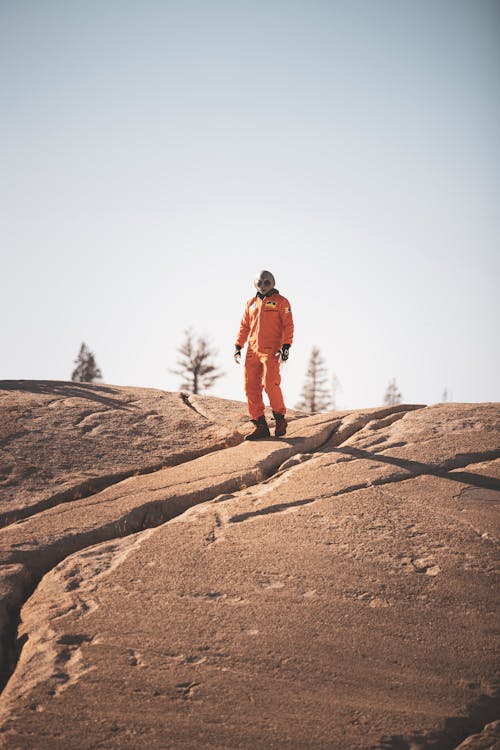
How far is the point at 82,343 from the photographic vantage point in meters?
39.8

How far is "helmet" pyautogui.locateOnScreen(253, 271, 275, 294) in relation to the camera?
A: 8641 millimetres

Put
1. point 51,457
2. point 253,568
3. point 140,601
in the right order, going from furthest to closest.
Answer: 1. point 51,457
2. point 253,568
3. point 140,601

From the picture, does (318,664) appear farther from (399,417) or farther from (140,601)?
(399,417)

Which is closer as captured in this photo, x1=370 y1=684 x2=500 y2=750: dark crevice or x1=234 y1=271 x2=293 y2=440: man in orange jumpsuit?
x1=370 y1=684 x2=500 y2=750: dark crevice

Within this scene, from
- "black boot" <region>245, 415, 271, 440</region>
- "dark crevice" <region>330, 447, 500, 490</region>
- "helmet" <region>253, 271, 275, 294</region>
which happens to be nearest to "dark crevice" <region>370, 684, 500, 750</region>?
"dark crevice" <region>330, 447, 500, 490</region>

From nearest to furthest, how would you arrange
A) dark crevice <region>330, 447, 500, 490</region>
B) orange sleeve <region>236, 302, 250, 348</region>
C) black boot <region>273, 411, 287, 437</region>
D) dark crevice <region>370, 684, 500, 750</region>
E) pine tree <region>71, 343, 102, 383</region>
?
dark crevice <region>370, 684, 500, 750</region> → dark crevice <region>330, 447, 500, 490</region> → black boot <region>273, 411, 287, 437</region> → orange sleeve <region>236, 302, 250, 348</region> → pine tree <region>71, 343, 102, 383</region>

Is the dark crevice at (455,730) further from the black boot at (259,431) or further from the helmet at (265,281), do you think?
the helmet at (265,281)

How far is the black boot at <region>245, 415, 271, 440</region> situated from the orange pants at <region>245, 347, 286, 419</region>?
8 cm

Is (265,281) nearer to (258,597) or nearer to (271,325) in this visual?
(271,325)

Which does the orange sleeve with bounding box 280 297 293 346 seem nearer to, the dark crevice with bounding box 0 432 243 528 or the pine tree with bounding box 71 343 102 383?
the dark crevice with bounding box 0 432 243 528

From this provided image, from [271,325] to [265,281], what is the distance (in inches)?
26.1

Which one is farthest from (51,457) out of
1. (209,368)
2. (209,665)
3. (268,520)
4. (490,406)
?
(209,368)

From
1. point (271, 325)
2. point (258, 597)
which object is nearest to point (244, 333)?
point (271, 325)

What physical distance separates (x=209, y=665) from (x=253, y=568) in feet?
3.47
